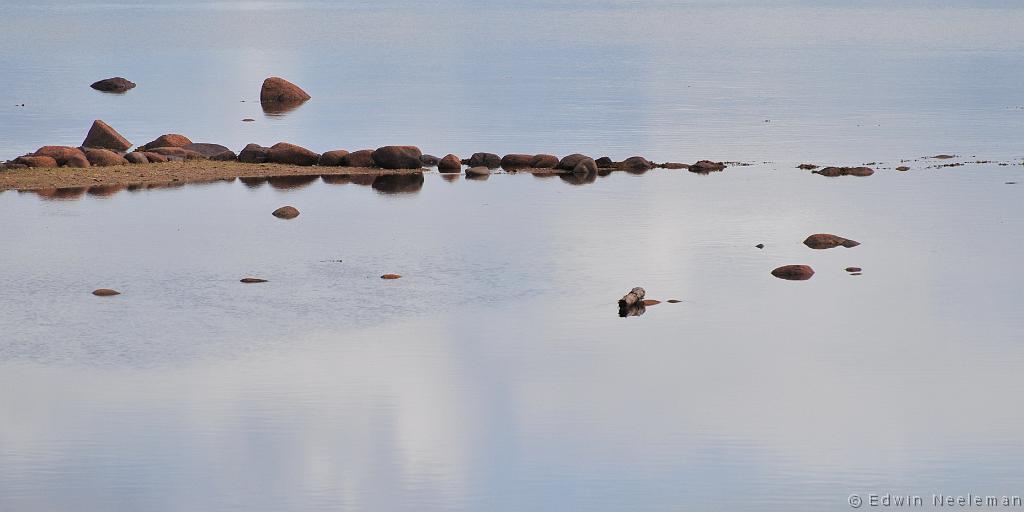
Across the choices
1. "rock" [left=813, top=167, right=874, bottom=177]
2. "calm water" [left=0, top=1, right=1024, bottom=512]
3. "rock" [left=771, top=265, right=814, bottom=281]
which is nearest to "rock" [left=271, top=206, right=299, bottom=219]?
"calm water" [left=0, top=1, right=1024, bottom=512]

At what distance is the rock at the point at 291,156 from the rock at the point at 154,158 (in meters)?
3.90

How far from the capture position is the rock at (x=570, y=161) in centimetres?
5712

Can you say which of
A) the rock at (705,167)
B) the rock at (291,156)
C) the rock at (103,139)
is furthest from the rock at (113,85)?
the rock at (705,167)

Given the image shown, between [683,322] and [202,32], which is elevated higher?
[202,32]

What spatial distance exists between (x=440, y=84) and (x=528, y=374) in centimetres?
7986

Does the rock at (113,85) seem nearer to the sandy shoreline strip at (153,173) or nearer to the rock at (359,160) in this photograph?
the sandy shoreline strip at (153,173)

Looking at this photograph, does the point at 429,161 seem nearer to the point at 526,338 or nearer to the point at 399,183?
the point at 399,183

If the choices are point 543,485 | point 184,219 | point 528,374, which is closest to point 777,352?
point 528,374

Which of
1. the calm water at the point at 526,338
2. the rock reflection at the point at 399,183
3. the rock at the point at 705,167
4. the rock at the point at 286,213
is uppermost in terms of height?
the rock at the point at 705,167

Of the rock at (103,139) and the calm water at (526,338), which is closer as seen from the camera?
the calm water at (526,338)

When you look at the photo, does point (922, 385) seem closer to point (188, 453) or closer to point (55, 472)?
point (188, 453)

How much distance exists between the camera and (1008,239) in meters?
43.0

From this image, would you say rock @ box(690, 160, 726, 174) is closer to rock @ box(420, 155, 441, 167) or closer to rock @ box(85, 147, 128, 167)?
rock @ box(420, 155, 441, 167)

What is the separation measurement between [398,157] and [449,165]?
190 centimetres
